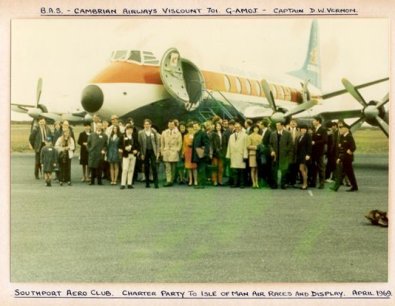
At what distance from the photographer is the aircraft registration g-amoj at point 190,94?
906 cm

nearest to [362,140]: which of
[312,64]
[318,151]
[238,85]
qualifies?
[318,151]

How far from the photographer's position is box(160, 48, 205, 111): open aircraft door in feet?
29.2

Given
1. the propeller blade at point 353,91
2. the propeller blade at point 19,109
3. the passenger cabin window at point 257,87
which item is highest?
the passenger cabin window at point 257,87

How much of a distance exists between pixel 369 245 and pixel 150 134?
369cm

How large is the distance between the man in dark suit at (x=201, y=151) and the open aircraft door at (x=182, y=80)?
438 mm

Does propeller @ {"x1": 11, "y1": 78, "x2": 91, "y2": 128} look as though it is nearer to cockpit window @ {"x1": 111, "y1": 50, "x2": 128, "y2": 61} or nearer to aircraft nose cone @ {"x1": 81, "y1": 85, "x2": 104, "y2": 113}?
aircraft nose cone @ {"x1": 81, "y1": 85, "x2": 104, "y2": 113}

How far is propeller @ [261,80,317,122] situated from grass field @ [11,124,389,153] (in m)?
1.04

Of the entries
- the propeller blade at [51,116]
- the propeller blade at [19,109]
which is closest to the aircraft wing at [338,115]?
the propeller blade at [51,116]

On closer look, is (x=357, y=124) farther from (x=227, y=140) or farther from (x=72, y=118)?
(x=72, y=118)

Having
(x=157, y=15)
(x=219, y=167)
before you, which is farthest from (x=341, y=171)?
(x=157, y=15)

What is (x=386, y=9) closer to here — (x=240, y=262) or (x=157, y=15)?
(x=157, y=15)

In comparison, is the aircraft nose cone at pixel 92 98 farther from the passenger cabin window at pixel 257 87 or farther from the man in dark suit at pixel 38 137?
the passenger cabin window at pixel 257 87

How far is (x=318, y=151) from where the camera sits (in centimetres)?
945

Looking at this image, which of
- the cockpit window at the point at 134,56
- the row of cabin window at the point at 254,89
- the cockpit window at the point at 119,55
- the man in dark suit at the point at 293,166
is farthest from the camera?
the row of cabin window at the point at 254,89
